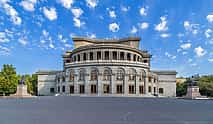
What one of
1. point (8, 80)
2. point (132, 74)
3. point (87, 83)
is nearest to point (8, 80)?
point (8, 80)

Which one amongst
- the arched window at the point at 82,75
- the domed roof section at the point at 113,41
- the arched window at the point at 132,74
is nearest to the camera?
the arched window at the point at 132,74

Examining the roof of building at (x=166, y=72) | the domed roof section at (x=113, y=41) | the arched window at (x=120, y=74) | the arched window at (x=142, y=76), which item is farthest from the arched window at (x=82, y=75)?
the roof of building at (x=166, y=72)

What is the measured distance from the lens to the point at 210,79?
7344 cm

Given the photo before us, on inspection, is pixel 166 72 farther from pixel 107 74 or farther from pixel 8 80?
pixel 8 80

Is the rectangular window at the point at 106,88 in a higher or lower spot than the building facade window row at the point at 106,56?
lower

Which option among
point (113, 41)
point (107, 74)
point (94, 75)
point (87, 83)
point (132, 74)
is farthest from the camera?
point (113, 41)

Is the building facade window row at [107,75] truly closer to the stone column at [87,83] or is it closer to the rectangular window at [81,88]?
the stone column at [87,83]

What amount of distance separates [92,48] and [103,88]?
10.8m

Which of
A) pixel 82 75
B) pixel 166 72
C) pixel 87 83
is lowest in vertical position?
pixel 87 83

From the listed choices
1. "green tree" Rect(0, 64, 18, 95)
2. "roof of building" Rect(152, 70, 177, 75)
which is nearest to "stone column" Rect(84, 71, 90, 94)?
"green tree" Rect(0, 64, 18, 95)

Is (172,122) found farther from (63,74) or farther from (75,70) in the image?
(63,74)

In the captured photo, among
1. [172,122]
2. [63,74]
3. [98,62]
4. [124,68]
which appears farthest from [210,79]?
[172,122]

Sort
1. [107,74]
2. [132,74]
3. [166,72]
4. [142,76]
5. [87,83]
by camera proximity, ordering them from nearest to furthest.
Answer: [107,74] → [87,83] → [132,74] → [142,76] → [166,72]

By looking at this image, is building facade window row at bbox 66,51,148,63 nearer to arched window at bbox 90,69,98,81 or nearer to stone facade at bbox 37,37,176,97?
stone facade at bbox 37,37,176,97
